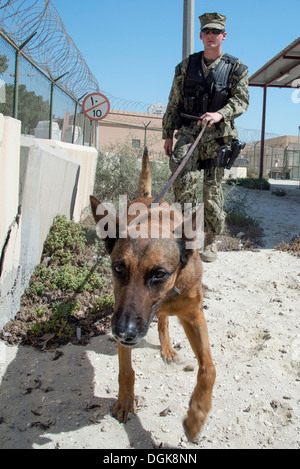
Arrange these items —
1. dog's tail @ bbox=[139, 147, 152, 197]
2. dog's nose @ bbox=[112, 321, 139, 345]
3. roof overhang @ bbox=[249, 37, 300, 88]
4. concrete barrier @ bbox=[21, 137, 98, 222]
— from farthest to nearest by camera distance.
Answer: roof overhang @ bbox=[249, 37, 300, 88]
concrete barrier @ bbox=[21, 137, 98, 222]
dog's tail @ bbox=[139, 147, 152, 197]
dog's nose @ bbox=[112, 321, 139, 345]

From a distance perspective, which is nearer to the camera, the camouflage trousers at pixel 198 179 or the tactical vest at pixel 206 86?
the tactical vest at pixel 206 86

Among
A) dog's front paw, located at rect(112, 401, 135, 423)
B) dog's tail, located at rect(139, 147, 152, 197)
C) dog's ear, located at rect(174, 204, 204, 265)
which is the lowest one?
dog's front paw, located at rect(112, 401, 135, 423)

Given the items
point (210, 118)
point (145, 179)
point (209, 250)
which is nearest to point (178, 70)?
point (210, 118)

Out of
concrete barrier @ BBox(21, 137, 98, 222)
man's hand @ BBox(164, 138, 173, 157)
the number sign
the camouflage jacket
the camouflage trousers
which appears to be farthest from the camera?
the number sign

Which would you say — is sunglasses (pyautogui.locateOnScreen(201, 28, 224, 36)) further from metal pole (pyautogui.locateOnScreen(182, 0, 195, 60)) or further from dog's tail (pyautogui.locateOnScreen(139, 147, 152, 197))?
metal pole (pyautogui.locateOnScreen(182, 0, 195, 60))

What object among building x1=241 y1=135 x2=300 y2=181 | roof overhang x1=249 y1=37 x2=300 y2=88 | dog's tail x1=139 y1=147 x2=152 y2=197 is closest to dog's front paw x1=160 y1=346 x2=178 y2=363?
dog's tail x1=139 y1=147 x2=152 y2=197

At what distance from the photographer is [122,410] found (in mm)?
2445

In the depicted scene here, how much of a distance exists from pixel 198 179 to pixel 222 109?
0.87m

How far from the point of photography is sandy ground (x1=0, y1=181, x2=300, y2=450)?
2277 millimetres

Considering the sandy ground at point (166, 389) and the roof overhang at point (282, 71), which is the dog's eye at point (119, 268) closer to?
the sandy ground at point (166, 389)

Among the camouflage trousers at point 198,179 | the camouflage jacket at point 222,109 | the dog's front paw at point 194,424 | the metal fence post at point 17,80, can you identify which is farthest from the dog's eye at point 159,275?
the metal fence post at point 17,80

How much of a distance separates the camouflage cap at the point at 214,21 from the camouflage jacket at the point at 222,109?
14.9 inches

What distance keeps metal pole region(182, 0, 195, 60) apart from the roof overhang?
4816 mm

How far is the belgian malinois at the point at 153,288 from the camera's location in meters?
1.94
